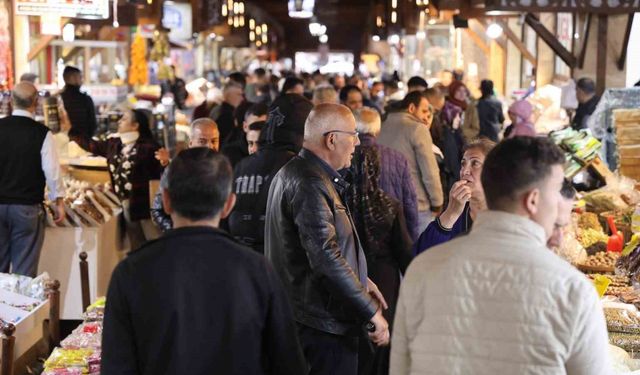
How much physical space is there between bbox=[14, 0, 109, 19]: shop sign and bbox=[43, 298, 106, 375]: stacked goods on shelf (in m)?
6.13

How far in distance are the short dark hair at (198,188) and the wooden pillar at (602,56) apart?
10.6m

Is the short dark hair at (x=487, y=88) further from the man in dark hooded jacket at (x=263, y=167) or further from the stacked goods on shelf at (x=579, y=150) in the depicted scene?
the man in dark hooded jacket at (x=263, y=167)

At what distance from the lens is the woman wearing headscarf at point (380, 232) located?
6527mm

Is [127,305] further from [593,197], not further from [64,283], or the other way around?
[593,197]

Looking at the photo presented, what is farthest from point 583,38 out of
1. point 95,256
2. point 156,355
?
point 156,355

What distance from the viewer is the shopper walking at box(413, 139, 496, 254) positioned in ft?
16.8

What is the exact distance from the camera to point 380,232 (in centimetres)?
656

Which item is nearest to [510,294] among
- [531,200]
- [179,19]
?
[531,200]

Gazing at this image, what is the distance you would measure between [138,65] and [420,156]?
1674 cm

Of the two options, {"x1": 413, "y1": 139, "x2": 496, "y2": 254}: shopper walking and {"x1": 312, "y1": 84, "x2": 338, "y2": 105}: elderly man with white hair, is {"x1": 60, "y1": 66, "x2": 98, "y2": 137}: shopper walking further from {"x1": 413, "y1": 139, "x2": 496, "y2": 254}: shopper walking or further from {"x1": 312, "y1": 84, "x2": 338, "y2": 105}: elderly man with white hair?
{"x1": 413, "y1": 139, "x2": 496, "y2": 254}: shopper walking

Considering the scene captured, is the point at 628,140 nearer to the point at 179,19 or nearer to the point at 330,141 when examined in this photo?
the point at 330,141

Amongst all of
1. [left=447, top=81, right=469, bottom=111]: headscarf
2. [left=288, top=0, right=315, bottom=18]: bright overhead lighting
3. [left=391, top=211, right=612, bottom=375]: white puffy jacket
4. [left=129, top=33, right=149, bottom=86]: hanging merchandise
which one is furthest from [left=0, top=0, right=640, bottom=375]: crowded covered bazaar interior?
[left=288, top=0, right=315, bottom=18]: bright overhead lighting

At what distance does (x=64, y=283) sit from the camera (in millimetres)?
9039

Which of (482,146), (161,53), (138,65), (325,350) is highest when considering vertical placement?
(161,53)
